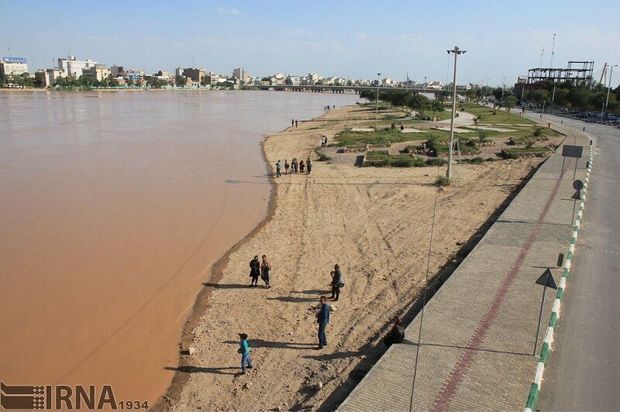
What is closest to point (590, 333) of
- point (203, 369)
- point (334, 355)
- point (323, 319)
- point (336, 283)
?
point (334, 355)

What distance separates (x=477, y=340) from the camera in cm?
901

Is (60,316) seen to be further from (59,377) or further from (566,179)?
(566,179)

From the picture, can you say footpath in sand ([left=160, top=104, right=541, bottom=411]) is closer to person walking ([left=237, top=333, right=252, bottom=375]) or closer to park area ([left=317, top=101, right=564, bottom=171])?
person walking ([left=237, top=333, right=252, bottom=375])

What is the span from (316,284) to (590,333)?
6.58m

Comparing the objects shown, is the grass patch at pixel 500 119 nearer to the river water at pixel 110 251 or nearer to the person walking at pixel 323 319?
the river water at pixel 110 251

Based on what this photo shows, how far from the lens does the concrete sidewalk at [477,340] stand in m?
7.42

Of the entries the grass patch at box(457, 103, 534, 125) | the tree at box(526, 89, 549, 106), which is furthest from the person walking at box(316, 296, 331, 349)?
the tree at box(526, 89, 549, 106)

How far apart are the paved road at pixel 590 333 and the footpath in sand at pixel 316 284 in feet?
10.8

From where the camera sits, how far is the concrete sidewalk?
7.42 meters

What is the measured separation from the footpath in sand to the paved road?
329 cm

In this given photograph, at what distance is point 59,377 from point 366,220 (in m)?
12.4

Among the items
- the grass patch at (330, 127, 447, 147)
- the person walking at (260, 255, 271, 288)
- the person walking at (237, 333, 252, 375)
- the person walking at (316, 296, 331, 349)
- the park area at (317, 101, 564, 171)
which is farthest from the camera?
the grass patch at (330, 127, 447, 147)

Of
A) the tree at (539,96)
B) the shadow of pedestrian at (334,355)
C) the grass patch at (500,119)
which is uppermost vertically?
the tree at (539,96)

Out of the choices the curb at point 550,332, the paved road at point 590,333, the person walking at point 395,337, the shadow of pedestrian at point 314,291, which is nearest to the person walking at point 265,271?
the shadow of pedestrian at point 314,291
